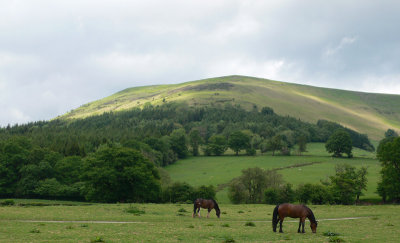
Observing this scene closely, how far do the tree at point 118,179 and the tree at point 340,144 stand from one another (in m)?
115

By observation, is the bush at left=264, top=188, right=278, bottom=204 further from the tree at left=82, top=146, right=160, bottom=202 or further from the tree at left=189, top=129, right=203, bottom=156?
the tree at left=189, top=129, right=203, bottom=156

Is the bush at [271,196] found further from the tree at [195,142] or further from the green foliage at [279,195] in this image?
the tree at [195,142]

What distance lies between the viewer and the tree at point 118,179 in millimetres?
71494

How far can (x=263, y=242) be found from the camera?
20016 mm

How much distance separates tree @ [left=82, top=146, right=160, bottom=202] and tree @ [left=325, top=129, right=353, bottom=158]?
379 feet

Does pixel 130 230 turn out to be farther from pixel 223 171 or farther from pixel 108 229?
pixel 223 171

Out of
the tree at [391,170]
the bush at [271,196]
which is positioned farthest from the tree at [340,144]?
the bush at [271,196]

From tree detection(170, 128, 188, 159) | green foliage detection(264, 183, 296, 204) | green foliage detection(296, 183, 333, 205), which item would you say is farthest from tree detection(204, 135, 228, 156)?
green foliage detection(296, 183, 333, 205)

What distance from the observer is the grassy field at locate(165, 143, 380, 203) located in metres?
111

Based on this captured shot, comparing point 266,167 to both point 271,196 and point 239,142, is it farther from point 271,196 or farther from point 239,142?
point 271,196

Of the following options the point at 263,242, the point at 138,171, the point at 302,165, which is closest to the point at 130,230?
the point at 263,242

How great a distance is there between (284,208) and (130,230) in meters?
13.0

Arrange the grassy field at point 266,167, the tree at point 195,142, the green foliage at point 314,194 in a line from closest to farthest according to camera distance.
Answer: the green foliage at point 314,194 < the grassy field at point 266,167 < the tree at point 195,142

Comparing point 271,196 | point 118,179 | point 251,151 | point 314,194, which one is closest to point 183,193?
point 118,179
